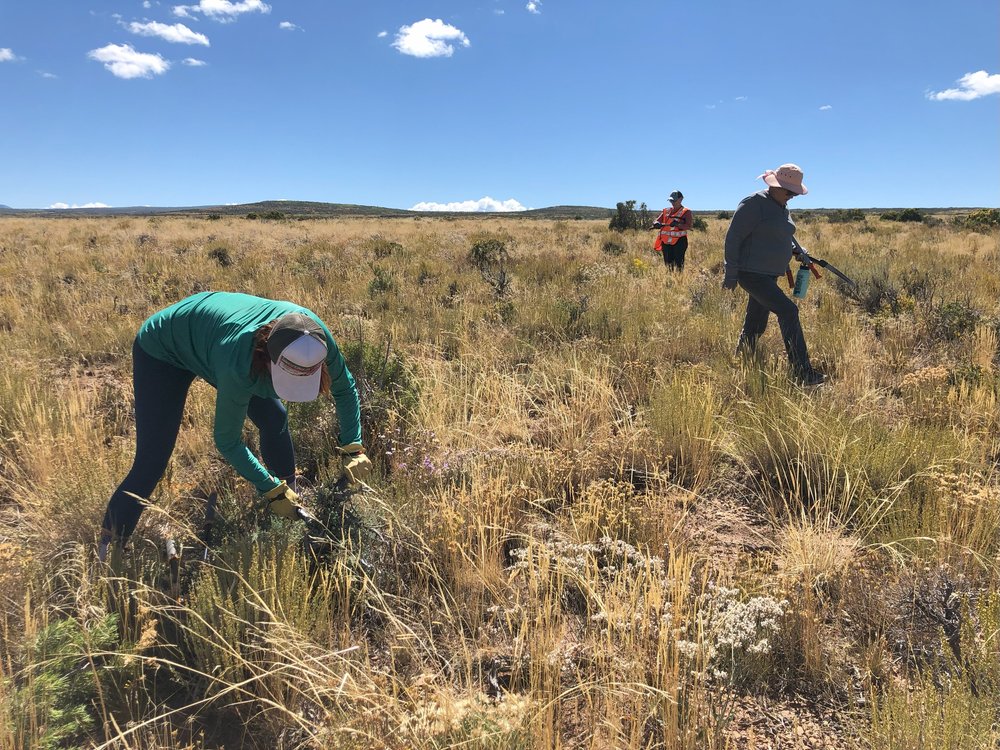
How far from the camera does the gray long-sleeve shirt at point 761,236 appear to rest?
4844 millimetres

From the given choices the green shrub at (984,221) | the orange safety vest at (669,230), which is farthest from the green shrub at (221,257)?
the green shrub at (984,221)

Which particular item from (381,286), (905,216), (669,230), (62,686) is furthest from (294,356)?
(905,216)

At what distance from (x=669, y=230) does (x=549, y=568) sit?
9.01 meters

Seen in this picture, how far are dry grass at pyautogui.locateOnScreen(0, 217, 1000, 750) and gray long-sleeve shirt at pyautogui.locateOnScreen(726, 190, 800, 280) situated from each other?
0.88 metres

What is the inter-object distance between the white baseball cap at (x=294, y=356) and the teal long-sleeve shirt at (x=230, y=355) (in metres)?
0.19

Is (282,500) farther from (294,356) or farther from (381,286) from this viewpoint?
(381,286)

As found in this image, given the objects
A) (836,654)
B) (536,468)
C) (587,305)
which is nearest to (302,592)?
(536,468)

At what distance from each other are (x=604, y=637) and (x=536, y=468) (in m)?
1.25

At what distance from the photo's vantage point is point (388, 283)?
8906 mm

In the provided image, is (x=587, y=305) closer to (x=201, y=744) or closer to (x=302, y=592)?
(x=302, y=592)

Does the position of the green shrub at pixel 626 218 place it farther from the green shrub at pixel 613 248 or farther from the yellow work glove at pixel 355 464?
the yellow work glove at pixel 355 464

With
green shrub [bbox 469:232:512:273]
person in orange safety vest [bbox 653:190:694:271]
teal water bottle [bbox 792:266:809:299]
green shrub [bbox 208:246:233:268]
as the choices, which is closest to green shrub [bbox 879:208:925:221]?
person in orange safety vest [bbox 653:190:694:271]

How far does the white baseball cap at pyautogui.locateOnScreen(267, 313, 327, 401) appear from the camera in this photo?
2045 mm

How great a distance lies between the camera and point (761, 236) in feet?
16.1
